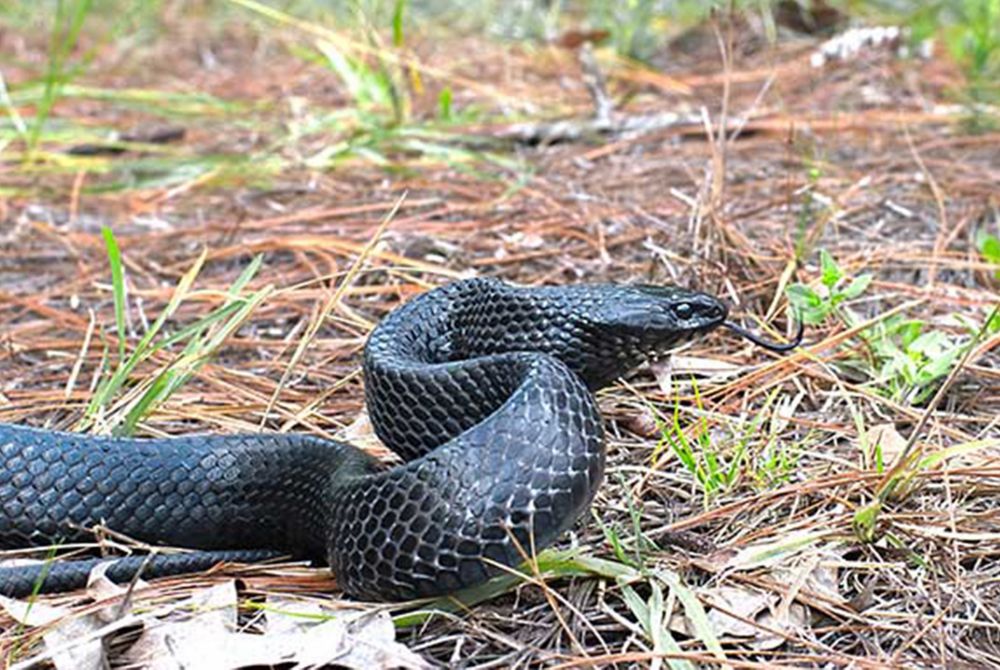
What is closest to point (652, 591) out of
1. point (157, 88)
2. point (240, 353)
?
point (240, 353)

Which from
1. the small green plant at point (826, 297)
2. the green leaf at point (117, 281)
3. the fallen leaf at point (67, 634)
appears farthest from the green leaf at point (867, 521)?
the green leaf at point (117, 281)

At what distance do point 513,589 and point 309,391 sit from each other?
4.51 ft

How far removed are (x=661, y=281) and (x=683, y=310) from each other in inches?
41.5

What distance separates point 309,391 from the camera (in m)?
3.77

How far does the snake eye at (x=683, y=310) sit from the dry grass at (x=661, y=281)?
0.24 metres

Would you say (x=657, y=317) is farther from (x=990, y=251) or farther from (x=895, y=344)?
(x=990, y=251)

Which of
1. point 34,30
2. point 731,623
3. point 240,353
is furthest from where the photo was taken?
point 34,30

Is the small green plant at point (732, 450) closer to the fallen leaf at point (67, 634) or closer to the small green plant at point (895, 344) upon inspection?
the small green plant at point (895, 344)

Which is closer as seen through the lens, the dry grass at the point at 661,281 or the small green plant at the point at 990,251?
the dry grass at the point at 661,281

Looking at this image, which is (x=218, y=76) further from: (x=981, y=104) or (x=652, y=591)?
(x=652, y=591)

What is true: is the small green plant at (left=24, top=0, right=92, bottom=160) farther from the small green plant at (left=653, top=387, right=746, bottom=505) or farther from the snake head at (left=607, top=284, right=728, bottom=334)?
the small green plant at (left=653, top=387, right=746, bottom=505)

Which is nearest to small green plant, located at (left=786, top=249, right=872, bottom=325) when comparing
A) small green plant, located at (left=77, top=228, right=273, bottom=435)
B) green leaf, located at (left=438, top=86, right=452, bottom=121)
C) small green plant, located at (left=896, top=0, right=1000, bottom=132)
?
small green plant, located at (left=77, top=228, right=273, bottom=435)

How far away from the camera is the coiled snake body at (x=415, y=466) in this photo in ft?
8.11

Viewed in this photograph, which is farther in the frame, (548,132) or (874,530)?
(548,132)
